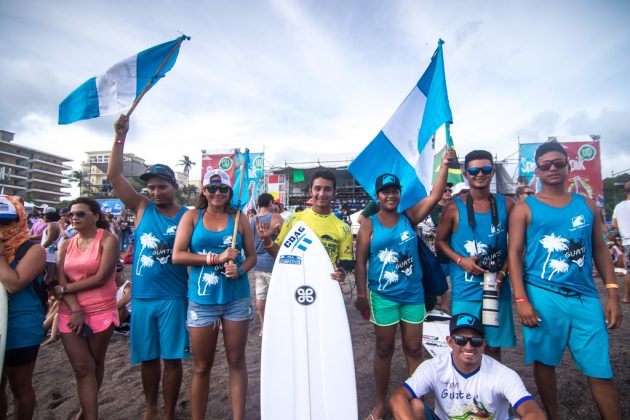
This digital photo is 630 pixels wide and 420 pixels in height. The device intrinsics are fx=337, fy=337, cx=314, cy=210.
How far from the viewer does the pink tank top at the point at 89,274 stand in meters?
2.48

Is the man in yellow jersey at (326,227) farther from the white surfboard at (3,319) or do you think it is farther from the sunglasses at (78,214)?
the white surfboard at (3,319)

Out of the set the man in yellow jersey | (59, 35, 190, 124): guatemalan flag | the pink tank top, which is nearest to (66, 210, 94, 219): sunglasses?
the pink tank top

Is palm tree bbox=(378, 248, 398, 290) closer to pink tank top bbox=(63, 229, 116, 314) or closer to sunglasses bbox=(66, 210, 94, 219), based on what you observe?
pink tank top bbox=(63, 229, 116, 314)

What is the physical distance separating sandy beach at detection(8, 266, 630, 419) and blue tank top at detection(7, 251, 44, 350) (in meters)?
1.02

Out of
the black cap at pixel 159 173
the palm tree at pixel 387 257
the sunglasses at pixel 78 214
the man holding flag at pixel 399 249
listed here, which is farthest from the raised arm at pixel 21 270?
the palm tree at pixel 387 257

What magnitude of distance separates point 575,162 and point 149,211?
14.9 meters

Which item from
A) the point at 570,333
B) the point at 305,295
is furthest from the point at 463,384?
the point at 305,295

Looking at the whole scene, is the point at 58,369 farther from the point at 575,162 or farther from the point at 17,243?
the point at 575,162

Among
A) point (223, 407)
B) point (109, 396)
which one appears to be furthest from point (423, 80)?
point (109, 396)

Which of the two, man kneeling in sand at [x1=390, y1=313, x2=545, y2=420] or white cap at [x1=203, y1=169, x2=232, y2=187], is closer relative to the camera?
man kneeling in sand at [x1=390, y1=313, x2=545, y2=420]

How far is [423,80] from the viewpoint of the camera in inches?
132

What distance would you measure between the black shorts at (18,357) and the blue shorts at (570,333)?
3.35m

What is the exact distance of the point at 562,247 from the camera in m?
2.26

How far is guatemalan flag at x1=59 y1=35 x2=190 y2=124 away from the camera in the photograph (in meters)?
3.08
